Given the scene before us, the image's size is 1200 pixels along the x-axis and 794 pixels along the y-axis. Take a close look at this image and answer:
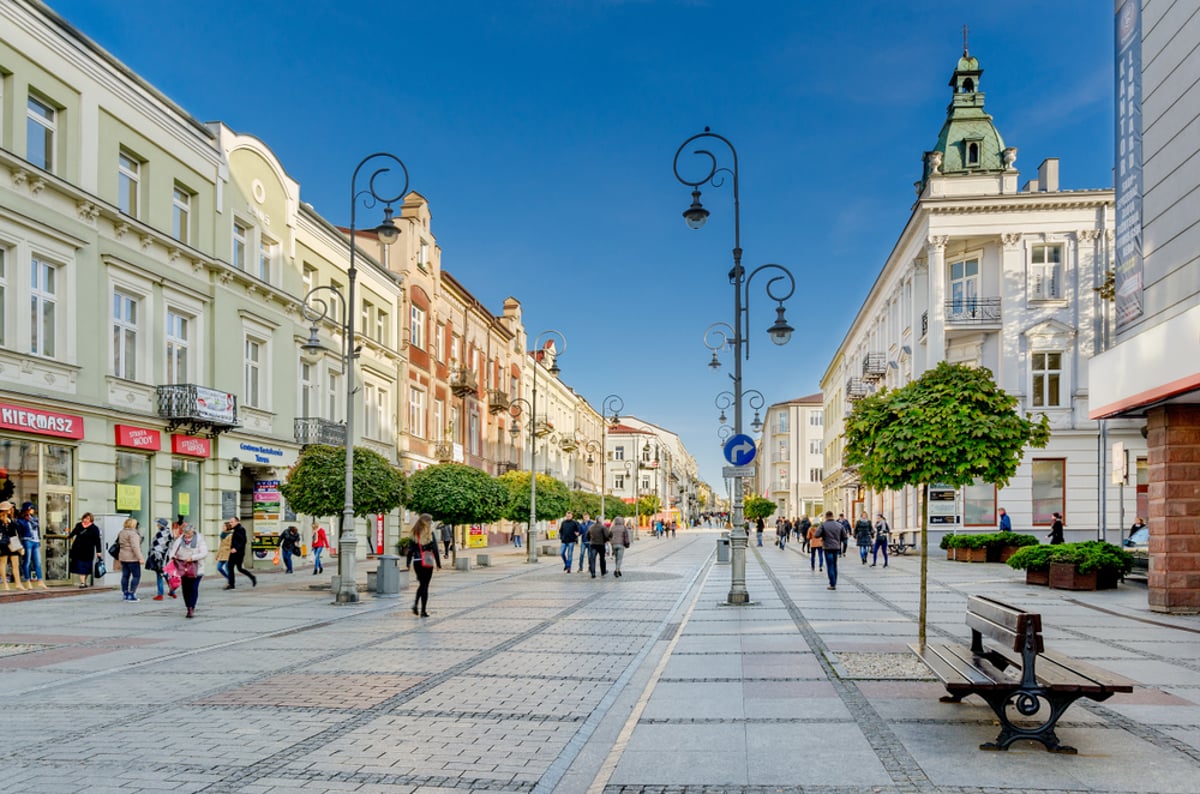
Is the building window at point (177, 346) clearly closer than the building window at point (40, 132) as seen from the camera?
No

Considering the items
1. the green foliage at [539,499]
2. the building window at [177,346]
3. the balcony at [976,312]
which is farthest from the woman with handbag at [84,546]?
the balcony at [976,312]

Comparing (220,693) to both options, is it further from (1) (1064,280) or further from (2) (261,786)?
(1) (1064,280)

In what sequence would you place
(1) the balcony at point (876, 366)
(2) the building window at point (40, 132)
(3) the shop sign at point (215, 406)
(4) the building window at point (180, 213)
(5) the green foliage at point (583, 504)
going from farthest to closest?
(5) the green foliage at point (583, 504) → (1) the balcony at point (876, 366) → (4) the building window at point (180, 213) → (3) the shop sign at point (215, 406) → (2) the building window at point (40, 132)

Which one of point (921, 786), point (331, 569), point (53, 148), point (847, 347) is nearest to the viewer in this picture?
point (921, 786)

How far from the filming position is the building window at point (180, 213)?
25422 millimetres

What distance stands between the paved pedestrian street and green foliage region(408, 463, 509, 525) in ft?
41.0

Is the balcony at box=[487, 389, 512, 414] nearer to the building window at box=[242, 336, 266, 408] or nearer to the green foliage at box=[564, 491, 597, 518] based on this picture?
the green foliage at box=[564, 491, 597, 518]

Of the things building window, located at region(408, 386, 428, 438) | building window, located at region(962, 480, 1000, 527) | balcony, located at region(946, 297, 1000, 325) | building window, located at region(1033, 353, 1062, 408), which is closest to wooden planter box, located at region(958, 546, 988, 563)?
building window, located at region(962, 480, 1000, 527)

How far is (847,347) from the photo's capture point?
75.3m

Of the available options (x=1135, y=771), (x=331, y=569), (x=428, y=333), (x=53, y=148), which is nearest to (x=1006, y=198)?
(x=428, y=333)

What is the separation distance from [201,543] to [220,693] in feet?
26.3

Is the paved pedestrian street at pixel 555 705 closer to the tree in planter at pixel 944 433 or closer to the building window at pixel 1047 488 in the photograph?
the tree in planter at pixel 944 433

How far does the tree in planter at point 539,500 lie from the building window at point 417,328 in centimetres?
701

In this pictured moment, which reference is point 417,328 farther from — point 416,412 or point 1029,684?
point 1029,684
